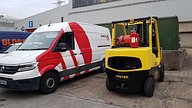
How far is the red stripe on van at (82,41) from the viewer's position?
289 inches

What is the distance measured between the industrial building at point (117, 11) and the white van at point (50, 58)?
54.5ft

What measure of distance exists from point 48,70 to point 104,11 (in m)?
22.5

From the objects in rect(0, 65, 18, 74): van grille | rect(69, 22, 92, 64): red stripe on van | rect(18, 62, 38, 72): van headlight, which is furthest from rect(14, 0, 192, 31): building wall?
rect(0, 65, 18, 74): van grille

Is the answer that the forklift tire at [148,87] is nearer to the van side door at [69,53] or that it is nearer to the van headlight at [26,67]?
the van side door at [69,53]

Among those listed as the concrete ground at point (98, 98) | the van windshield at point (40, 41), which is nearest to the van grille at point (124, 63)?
the concrete ground at point (98, 98)

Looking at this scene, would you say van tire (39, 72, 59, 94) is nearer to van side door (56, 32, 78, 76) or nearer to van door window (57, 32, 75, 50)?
van side door (56, 32, 78, 76)

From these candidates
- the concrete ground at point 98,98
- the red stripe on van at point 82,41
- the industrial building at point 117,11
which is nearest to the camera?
the concrete ground at point 98,98

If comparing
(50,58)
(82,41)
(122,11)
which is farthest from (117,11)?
(50,58)

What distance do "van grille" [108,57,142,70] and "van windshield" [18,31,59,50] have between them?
7.05 ft

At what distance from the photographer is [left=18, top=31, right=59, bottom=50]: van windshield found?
629cm

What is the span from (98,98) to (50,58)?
77.1 inches

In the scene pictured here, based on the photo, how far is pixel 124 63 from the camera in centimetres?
544

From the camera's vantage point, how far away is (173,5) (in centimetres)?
2198

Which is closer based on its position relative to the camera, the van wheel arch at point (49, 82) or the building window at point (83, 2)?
the van wheel arch at point (49, 82)
